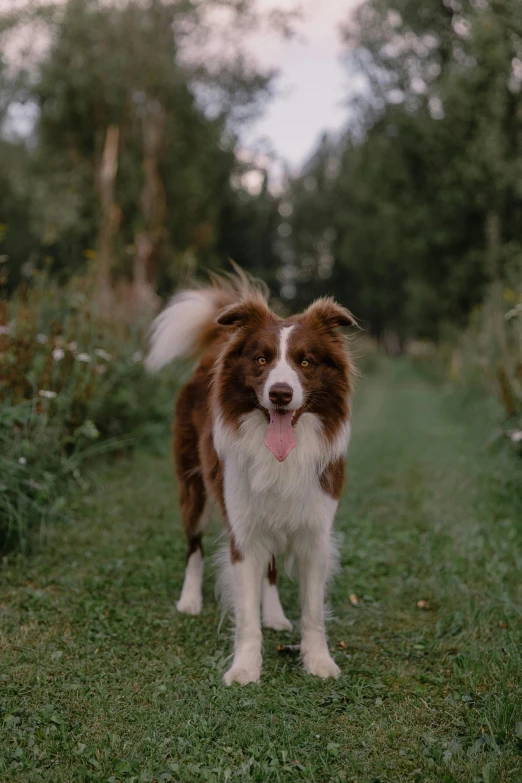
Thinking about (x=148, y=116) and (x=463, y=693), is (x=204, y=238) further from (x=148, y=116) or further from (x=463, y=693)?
(x=463, y=693)

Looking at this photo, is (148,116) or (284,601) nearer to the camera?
(284,601)

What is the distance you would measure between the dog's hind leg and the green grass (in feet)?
0.39

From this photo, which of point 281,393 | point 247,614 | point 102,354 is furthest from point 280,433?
point 102,354

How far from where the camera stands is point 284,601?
467 centimetres

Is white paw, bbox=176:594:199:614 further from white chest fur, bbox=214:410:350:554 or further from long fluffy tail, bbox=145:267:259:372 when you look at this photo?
long fluffy tail, bbox=145:267:259:372

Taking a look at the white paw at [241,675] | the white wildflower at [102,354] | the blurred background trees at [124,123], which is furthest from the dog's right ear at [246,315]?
the blurred background trees at [124,123]

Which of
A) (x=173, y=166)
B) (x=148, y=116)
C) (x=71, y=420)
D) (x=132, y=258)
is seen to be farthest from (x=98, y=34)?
(x=71, y=420)

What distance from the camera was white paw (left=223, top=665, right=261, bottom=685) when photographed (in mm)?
3512

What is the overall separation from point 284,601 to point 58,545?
1.71 m

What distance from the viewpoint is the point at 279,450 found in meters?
3.41

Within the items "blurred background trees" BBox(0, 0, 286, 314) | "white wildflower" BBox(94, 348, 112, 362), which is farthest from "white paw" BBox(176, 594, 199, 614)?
"blurred background trees" BBox(0, 0, 286, 314)

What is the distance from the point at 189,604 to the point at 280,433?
5.19ft

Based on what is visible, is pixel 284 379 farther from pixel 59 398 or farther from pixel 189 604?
pixel 59 398

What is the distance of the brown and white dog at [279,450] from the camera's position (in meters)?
3.49
